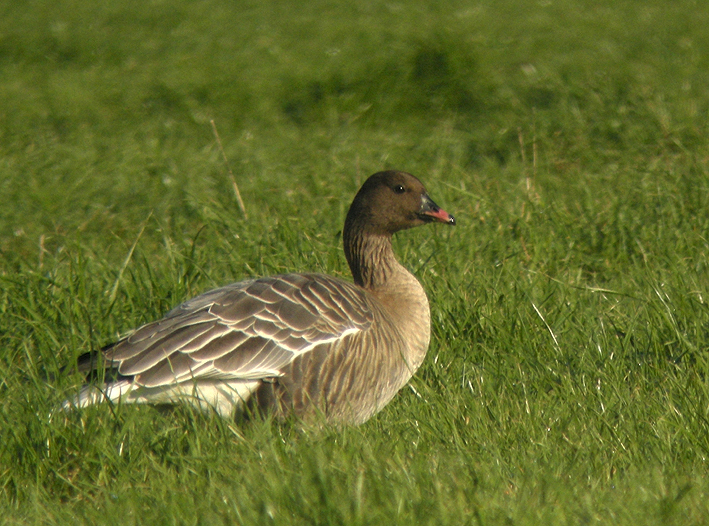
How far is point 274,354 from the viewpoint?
12.2 feet

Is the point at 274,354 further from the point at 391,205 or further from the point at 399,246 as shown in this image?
the point at 399,246

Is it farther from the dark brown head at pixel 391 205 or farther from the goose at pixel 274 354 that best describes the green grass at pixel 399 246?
the dark brown head at pixel 391 205

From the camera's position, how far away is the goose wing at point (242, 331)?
3598mm

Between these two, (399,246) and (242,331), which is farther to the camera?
(399,246)

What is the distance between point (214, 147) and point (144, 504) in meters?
5.71

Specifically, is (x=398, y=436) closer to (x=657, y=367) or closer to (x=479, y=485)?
(x=479, y=485)

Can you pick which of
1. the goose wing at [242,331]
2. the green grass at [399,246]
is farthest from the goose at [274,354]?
the green grass at [399,246]

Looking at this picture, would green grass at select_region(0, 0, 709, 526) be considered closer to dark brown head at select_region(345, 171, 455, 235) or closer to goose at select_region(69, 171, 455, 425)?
goose at select_region(69, 171, 455, 425)

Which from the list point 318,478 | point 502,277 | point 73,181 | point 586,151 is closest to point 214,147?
point 73,181

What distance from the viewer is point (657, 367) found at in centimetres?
406

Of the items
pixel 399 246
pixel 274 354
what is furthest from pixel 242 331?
pixel 399 246

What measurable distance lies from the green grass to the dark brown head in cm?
48

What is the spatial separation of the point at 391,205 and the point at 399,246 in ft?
3.41

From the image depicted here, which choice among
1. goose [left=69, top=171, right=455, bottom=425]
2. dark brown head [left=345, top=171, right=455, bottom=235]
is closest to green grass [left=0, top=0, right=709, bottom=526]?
goose [left=69, top=171, right=455, bottom=425]
